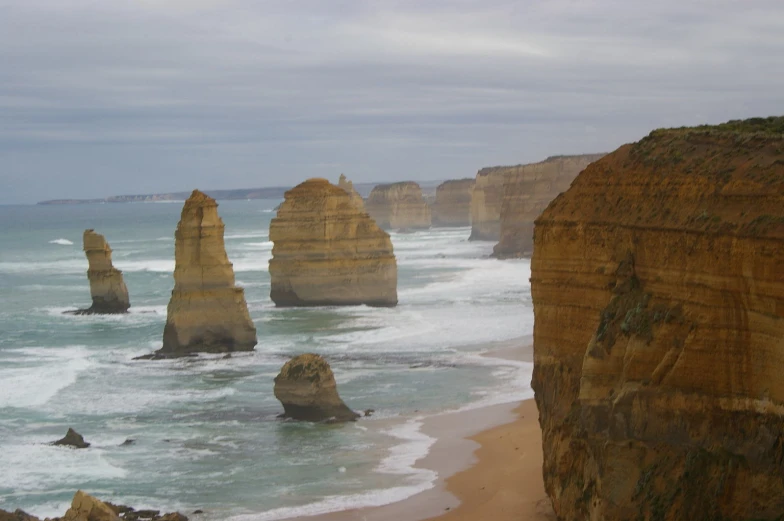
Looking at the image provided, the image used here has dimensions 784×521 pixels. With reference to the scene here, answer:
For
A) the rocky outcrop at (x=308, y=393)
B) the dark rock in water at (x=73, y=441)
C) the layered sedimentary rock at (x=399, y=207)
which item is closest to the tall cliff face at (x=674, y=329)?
the rocky outcrop at (x=308, y=393)

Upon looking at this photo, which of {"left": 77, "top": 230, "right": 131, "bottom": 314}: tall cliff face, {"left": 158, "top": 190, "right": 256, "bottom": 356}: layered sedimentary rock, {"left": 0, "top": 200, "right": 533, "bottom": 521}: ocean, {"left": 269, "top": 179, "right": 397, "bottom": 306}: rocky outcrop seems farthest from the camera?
{"left": 269, "top": 179, "right": 397, "bottom": 306}: rocky outcrop

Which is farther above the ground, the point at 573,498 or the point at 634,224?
the point at 634,224

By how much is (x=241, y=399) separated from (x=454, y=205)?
11485cm

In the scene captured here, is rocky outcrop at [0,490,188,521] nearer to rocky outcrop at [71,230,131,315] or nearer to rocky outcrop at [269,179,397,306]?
rocky outcrop at [71,230,131,315]

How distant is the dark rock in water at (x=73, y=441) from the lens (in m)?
26.1

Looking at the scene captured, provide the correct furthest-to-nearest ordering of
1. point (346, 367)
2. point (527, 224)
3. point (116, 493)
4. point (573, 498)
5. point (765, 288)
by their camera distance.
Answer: point (527, 224)
point (346, 367)
point (116, 493)
point (573, 498)
point (765, 288)

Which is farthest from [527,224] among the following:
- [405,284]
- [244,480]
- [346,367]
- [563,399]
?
[563,399]

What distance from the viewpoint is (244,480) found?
2322 centimetres

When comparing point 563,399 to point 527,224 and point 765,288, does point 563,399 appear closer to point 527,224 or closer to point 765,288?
point 765,288

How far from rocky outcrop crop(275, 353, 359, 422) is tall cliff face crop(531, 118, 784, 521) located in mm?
10936

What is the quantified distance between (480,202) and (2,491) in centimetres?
8842

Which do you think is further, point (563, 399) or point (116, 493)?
point (116, 493)

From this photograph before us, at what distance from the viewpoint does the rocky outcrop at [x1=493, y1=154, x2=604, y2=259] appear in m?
81.2

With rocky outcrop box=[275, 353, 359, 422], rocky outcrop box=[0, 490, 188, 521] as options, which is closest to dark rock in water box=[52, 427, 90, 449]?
rocky outcrop box=[275, 353, 359, 422]
